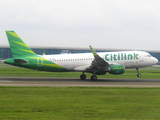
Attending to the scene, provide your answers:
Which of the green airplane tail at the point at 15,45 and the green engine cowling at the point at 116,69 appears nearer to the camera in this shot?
the green engine cowling at the point at 116,69

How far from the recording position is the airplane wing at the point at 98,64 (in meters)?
33.7

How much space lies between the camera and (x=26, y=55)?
35.2m

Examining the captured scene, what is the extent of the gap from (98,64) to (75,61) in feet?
12.7

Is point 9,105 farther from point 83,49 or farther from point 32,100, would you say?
point 83,49

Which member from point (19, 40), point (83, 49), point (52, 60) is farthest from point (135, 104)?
point (83, 49)

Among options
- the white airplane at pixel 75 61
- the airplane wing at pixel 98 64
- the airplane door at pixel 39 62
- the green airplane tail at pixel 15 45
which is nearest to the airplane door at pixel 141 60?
the white airplane at pixel 75 61

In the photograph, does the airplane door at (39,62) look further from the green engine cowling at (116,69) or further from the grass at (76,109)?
the grass at (76,109)

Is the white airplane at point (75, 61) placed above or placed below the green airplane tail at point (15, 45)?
below

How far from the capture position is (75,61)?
36.3m

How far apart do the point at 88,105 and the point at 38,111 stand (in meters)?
3.43

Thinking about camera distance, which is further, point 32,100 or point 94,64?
point 94,64

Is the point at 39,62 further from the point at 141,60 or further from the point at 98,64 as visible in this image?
the point at 141,60

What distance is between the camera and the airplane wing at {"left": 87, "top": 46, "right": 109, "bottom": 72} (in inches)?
1326

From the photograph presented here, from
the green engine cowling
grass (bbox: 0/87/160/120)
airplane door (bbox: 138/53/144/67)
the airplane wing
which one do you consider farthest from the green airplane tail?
grass (bbox: 0/87/160/120)
